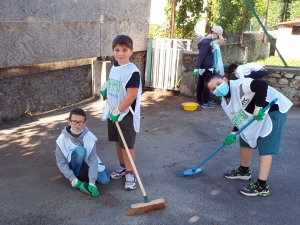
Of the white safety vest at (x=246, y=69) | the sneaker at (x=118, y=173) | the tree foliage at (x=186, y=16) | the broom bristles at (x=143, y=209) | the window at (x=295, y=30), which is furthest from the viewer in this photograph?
the window at (x=295, y=30)

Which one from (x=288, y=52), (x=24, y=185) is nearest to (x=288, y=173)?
(x=24, y=185)

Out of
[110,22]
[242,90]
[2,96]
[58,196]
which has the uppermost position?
[110,22]

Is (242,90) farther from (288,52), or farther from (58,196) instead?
(288,52)

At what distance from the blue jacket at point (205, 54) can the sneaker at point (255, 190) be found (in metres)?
3.59

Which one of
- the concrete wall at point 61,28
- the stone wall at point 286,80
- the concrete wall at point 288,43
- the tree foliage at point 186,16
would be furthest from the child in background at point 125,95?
the concrete wall at point 288,43

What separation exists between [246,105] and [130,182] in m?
1.39

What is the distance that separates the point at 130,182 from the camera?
3.81m

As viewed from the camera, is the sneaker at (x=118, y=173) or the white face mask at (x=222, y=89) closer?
the white face mask at (x=222, y=89)

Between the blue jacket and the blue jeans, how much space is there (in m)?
3.72

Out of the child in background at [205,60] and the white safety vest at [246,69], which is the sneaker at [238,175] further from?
the child in background at [205,60]

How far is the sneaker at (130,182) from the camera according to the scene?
3.79 m

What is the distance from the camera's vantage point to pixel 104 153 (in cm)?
476

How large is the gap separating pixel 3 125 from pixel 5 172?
69.2 inches

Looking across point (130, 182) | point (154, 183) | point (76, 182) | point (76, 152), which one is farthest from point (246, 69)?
point (76, 182)
